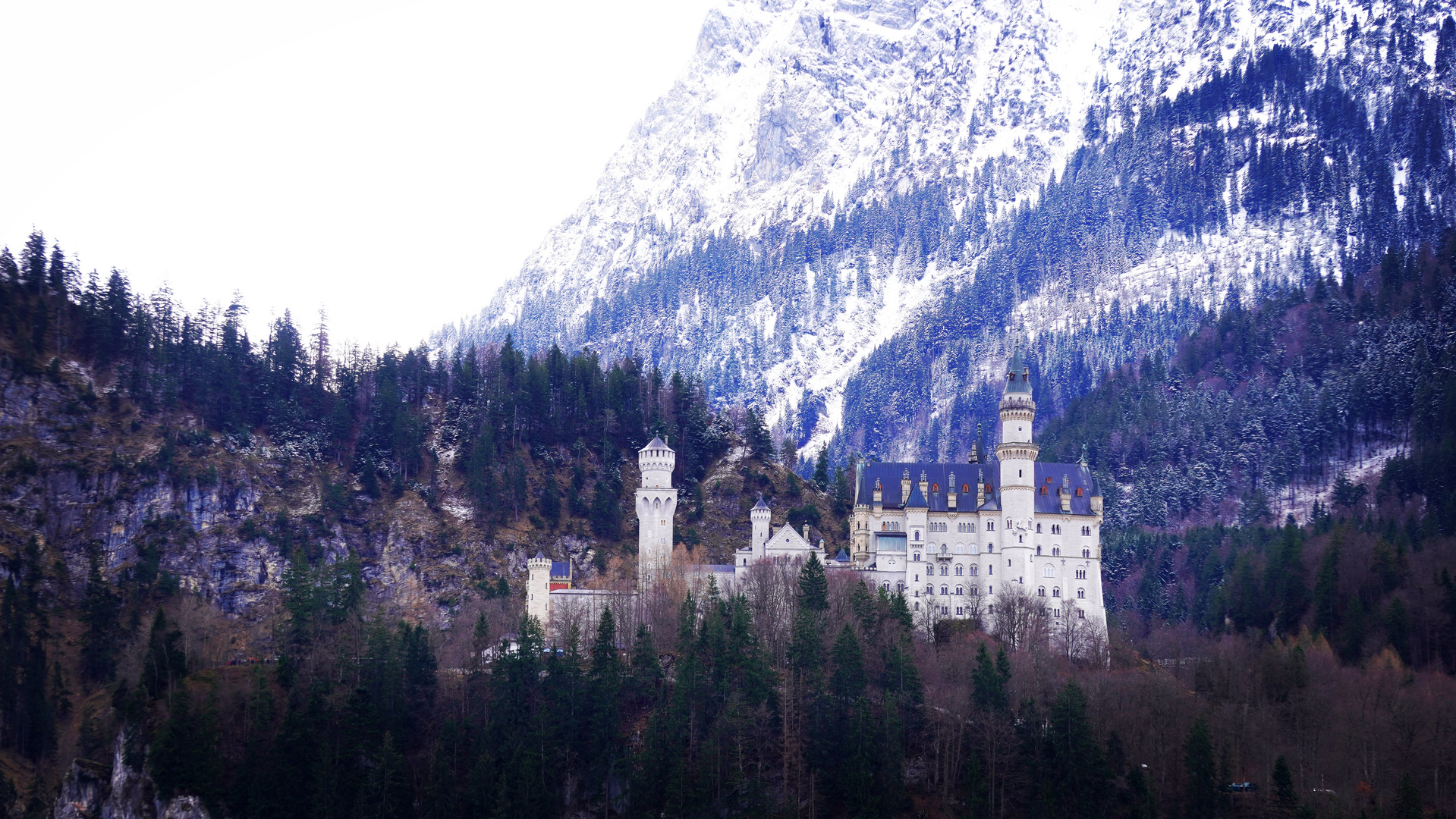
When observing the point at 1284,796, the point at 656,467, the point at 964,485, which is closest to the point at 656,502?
the point at 656,467

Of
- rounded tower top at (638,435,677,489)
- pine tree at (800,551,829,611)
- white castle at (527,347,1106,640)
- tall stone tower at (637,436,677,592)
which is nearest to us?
pine tree at (800,551,829,611)

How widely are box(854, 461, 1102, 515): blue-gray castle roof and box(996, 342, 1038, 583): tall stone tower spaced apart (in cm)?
141

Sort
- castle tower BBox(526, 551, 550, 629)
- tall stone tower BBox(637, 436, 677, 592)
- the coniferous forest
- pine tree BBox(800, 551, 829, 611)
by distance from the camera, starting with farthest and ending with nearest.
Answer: tall stone tower BBox(637, 436, 677, 592)
castle tower BBox(526, 551, 550, 629)
pine tree BBox(800, 551, 829, 611)
the coniferous forest

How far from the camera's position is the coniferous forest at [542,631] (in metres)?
85.3

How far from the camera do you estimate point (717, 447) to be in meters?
137

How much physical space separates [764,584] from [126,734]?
4473 centimetres

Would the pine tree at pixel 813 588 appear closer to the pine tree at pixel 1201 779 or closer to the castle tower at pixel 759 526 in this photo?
the castle tower at pixel 759 526

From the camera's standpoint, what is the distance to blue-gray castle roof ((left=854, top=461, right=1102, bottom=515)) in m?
107

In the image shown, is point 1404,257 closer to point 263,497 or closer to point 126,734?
point 263,497

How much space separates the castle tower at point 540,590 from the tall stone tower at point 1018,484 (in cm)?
3550

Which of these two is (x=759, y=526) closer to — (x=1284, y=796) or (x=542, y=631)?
(x=542, y=631)

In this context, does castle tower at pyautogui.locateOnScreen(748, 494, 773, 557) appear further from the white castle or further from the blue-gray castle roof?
the blue-gray castle roof

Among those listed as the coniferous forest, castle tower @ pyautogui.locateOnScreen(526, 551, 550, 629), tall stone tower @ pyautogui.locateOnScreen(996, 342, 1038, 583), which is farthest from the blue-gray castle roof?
castle tower @ pyautogui.locateOnScreen(526, 551, 550, 629)

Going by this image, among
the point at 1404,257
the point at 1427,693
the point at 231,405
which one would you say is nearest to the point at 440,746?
the point at 231,405
